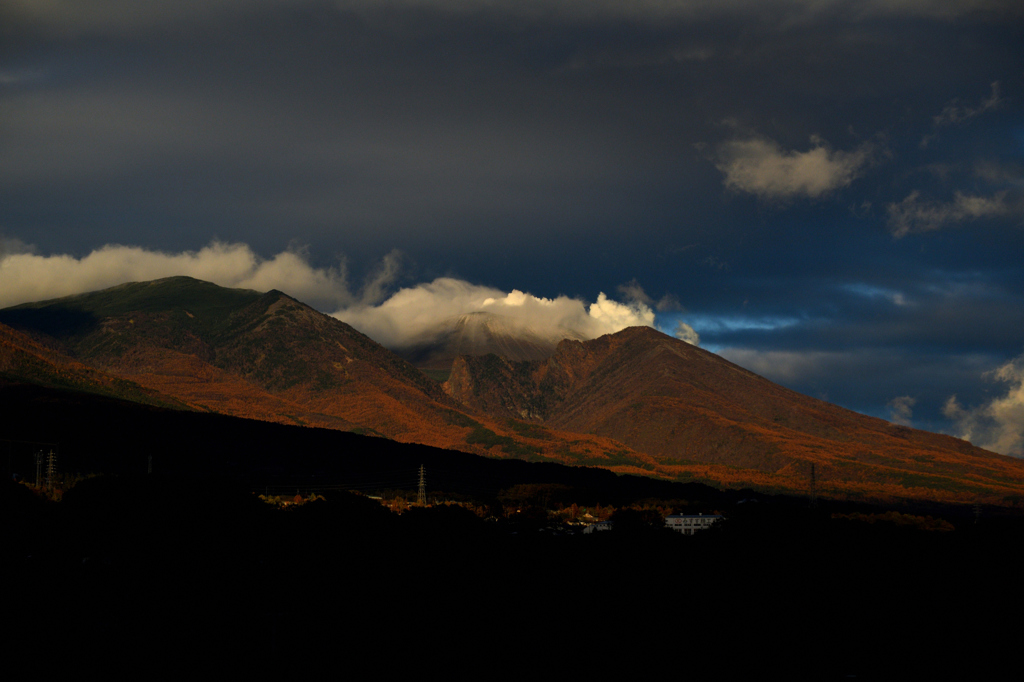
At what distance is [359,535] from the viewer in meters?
126

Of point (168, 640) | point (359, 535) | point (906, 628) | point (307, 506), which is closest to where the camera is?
point (168, 640)

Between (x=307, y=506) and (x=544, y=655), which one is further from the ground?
(x=307, y=506)

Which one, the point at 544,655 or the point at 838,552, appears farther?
the point at 838,552

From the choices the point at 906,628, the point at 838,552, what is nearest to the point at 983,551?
the point at 838,552

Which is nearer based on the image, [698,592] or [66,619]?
[66,619]

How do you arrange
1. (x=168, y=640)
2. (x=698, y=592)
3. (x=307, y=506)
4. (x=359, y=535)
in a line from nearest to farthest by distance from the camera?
(x=168, y=640) < (x=698, y=592) < (x=359, y=535) < (x=307, y=506)

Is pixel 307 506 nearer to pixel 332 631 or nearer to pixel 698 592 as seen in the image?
pixel 332 631

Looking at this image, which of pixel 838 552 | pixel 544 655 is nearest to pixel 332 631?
pixel 544 655

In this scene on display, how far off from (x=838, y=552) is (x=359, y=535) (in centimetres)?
6700

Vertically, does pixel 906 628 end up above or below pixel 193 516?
below

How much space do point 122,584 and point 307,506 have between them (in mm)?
40615

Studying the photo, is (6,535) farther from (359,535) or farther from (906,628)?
(906,628)

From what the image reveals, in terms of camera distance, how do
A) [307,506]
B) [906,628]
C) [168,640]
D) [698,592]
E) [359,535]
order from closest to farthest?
[168,640] < [906,628] < [698,592] < [359,535] < [307,506]

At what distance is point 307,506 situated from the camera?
140500mm
